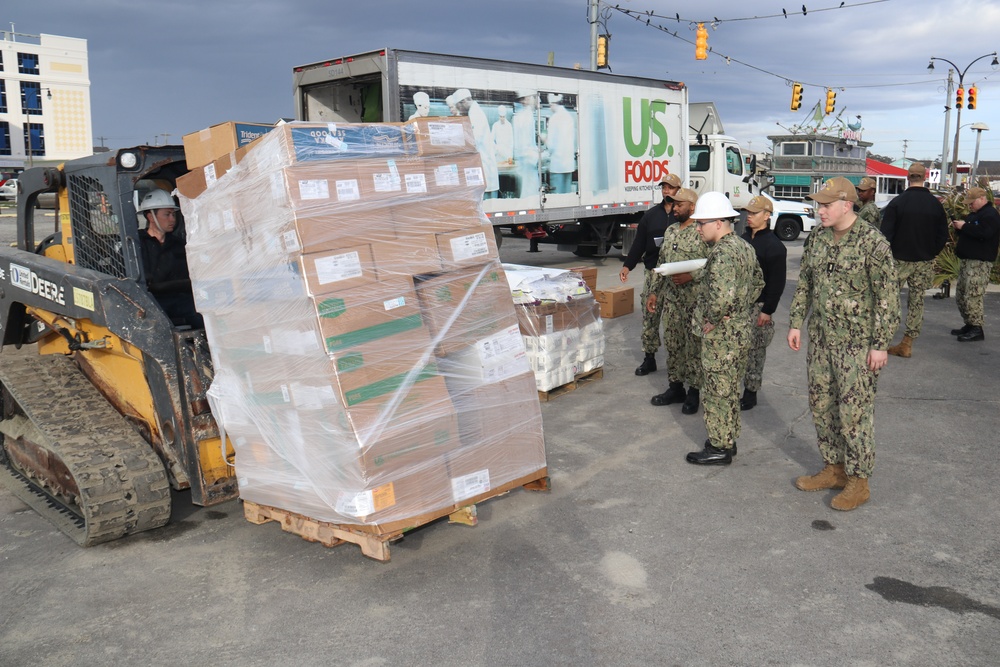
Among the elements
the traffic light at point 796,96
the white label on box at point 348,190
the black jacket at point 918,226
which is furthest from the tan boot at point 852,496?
the traffic light at point 796,96

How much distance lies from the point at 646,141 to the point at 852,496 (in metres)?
12.8

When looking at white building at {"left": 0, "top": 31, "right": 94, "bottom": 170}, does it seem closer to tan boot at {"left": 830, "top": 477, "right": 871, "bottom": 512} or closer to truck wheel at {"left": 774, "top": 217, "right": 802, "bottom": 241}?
truck wheel at {"left": 774, "top": 217, "right": 802, "bottom": 241}

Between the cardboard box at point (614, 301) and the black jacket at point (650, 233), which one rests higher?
the black jacket at point (650, 233)

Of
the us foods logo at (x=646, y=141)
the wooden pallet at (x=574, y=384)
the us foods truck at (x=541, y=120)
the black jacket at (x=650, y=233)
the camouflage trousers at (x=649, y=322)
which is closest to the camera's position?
the wooden pallet at (x=574, y=384)

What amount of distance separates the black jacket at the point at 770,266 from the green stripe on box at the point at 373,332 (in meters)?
3.45

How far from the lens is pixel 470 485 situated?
4.28 metres

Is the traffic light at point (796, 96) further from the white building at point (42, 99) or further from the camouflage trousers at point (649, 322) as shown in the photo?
the white building at point (42, 99)

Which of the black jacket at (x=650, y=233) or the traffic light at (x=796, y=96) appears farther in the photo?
the traffic light at (x=796, y=96)

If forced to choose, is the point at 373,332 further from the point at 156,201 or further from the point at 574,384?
the point at 574,384

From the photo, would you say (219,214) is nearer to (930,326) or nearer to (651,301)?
(651,301)

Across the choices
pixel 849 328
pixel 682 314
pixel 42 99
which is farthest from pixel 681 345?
pixel 42 99

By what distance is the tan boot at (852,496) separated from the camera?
4.89m

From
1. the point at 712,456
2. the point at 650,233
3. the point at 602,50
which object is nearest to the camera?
the point at 712,456

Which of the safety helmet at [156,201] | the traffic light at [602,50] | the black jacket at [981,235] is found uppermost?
the traffic light at [602,50]
